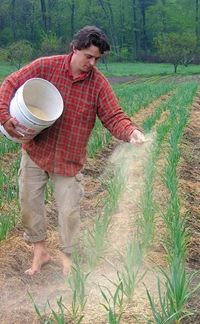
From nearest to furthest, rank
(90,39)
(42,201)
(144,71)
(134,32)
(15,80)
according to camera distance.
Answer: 1. (90,39)
2. (15,80)
3. (42,201)
4. (144,71)
5. (134,32)

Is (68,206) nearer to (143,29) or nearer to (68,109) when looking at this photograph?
(68,109)

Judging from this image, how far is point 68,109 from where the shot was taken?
3.27 meters

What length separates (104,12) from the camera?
→ 62312 millimetres

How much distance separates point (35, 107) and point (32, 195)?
1.71 ft

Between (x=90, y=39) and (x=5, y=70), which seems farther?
(x=5, y=70)

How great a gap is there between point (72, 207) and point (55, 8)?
203ft

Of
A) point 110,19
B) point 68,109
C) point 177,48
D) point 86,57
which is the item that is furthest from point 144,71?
point 86,57

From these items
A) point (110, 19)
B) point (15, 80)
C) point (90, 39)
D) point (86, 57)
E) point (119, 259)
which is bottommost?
point (110, 19)

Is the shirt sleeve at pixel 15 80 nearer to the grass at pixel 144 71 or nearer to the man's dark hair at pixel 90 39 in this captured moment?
the man's dark hair at pixel 90 39

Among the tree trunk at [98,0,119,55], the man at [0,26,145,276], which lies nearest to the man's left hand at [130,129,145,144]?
the man at [0,26,145,276]

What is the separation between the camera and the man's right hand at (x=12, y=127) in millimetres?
3107

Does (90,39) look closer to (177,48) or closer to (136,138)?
(136,138)

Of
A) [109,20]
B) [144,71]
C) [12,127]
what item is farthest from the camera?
[109,20]

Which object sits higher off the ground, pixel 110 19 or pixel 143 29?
pixel 110 19
